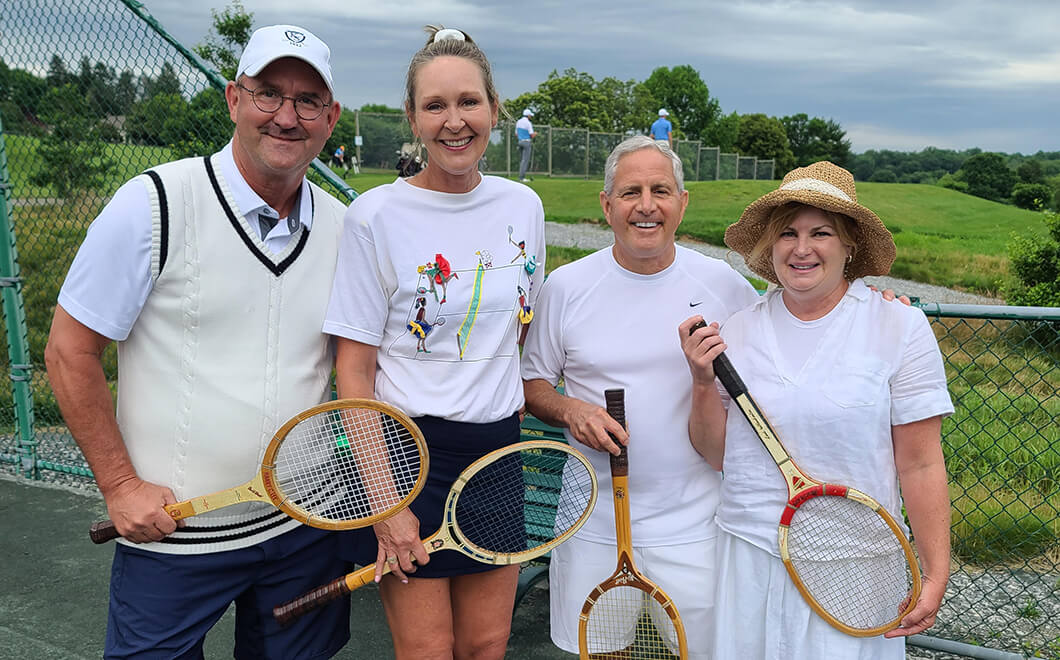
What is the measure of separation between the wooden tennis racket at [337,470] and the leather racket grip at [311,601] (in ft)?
0.65

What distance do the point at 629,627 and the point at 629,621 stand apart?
3cm

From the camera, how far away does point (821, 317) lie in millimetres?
2551

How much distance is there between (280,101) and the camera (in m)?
2.46

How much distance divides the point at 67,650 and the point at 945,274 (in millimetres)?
14949

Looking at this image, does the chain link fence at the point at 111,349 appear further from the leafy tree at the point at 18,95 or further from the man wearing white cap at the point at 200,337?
the man wearing white cap at the point at 200,337

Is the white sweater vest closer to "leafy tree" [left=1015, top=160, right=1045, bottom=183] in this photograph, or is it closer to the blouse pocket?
the blouse pocket

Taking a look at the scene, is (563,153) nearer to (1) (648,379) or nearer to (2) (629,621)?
(1) (648,379)

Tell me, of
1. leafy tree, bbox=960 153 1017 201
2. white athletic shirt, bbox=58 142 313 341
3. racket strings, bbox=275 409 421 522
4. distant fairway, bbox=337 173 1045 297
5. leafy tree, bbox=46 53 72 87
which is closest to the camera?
white athletic shirt, bbox=58 142 313 341

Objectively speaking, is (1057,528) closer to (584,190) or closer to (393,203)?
(393,203)

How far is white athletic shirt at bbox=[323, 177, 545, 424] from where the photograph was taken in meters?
2.51

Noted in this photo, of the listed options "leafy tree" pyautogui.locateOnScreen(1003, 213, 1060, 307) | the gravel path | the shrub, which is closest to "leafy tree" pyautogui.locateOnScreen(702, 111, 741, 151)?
the shrub

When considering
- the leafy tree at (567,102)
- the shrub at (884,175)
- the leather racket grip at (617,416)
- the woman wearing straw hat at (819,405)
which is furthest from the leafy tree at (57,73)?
the shrub at (884,175)

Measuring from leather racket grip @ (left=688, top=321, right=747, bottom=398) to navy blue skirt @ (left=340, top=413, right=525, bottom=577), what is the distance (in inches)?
25.5

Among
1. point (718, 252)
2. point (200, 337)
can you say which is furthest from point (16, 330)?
point (718, 252)
